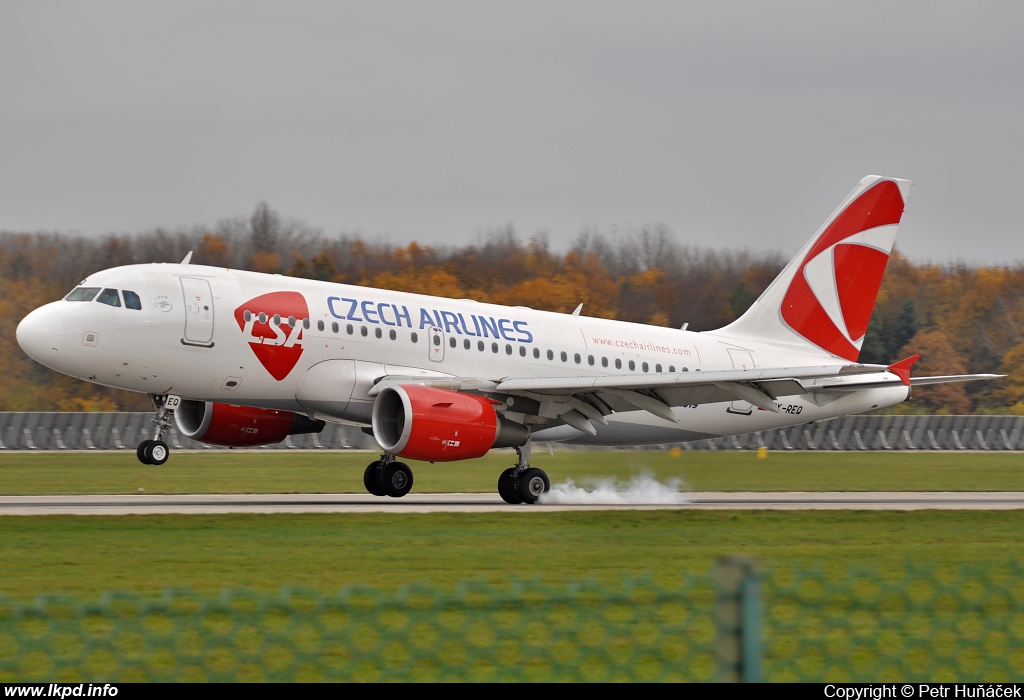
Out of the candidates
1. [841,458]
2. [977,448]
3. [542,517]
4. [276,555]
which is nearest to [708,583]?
[276,555]

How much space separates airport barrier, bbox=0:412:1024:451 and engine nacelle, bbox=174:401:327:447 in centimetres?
1616

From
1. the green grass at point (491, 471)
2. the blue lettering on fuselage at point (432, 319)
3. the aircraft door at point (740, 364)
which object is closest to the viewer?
the green grass at point (491, 471)

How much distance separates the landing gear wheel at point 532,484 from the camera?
84.3 ft

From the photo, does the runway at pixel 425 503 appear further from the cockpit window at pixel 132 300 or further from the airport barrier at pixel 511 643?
the airport barrier at pixel 511 643

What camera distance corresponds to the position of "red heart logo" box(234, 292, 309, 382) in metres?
24.1

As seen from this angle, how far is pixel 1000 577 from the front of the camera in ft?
47.5

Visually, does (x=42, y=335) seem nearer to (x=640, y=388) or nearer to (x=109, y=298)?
(x=109, y=298)

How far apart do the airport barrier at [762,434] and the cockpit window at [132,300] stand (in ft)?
65.6

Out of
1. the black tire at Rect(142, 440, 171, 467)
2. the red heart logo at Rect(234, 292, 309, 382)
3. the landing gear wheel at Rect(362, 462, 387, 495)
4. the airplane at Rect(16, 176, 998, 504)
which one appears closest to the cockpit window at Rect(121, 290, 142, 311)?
the airplane at Rect(16, 176, 998, 504)

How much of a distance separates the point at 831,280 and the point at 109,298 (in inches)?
706

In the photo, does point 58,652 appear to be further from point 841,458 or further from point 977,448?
point 977,448

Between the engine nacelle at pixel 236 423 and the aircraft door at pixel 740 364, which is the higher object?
the aircraft door at pixel 740 364

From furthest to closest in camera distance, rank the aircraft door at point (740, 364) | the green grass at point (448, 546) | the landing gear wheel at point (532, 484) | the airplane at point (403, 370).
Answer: the aircraft door at point (740, 364) → the landing gear wheel at point (532, 484) → the airplane at point (403, 370) → the green grass at point (448, 546)

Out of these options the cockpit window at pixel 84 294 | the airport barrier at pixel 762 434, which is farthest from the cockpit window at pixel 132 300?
the airport barrier at pixel 762 434
